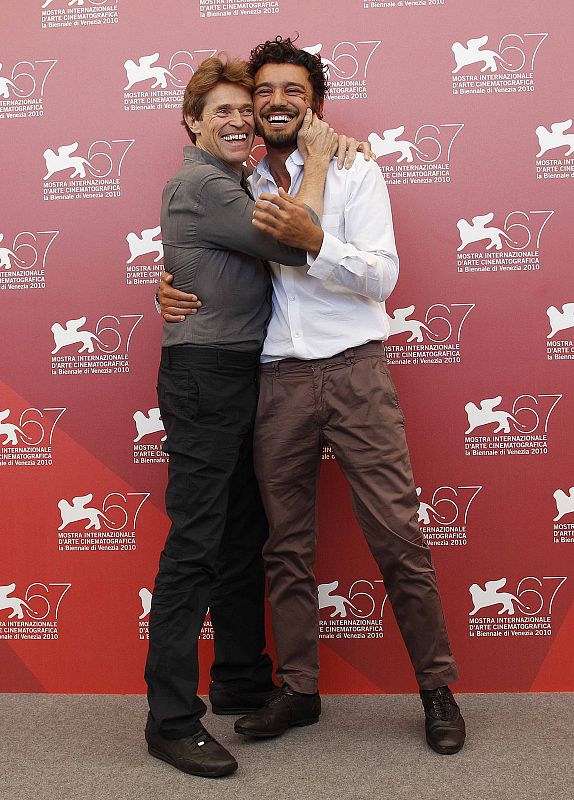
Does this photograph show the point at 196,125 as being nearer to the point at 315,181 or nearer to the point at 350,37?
the point at 315,181

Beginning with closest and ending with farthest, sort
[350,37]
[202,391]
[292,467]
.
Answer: [202,391] < [292,467] < [350,37]

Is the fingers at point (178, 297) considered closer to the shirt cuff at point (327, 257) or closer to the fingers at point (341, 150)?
the shirt cuff at point (327, 257)

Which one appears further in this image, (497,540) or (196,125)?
(497,540)

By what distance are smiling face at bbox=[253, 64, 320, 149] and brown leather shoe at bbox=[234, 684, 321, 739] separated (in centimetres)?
152

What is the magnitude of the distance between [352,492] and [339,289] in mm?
550

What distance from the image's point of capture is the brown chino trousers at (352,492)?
2.12m

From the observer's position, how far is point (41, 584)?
259 centimetres

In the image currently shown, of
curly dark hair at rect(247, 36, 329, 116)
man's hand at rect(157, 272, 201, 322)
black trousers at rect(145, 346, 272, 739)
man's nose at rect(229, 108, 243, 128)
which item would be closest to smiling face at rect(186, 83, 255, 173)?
man's nose at rect(229, 108, 243, 128)

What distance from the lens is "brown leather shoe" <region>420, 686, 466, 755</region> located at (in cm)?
205

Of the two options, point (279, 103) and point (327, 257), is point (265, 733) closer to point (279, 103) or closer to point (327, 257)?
point (327, 257)

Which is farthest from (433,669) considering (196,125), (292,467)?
(196,125)

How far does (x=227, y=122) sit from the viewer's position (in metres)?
2.12

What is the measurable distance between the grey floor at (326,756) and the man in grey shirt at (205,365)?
0.11m

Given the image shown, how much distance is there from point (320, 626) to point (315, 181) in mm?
1356
